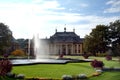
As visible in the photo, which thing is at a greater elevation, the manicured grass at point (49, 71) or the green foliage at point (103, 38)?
the green foliage at point (103, 38)

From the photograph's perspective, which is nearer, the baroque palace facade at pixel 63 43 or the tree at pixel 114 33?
the tree at pixel 114 33

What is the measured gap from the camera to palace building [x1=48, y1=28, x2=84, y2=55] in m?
113

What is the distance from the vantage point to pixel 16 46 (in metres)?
110

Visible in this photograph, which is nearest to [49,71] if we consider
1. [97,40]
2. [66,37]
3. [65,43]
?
[97,40]

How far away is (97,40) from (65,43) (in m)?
43.1

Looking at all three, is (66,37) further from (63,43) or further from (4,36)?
(4,36)

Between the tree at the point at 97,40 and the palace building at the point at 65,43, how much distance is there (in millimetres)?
37911

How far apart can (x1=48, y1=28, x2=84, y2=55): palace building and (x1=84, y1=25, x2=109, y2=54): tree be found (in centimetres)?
3791

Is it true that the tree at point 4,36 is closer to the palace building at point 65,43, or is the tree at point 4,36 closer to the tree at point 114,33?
the tree at point 114,33

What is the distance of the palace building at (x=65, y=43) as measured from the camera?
11319 cm

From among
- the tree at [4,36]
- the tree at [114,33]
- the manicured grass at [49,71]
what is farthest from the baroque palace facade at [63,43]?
the manicured grass at [49,71]

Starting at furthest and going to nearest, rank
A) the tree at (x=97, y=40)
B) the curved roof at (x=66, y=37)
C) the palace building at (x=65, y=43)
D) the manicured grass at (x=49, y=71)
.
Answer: the curved roof at (x=66, y=37) < the palace building at (x=65, y=43) < the tree at (x=97, y=40) < the manicured grass at (x=49, y=71)

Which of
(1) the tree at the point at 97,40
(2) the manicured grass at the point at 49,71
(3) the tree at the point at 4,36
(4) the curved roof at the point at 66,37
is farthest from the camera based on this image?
(4) the curved roof at the point at 66,37

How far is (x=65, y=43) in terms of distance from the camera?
376 ft
